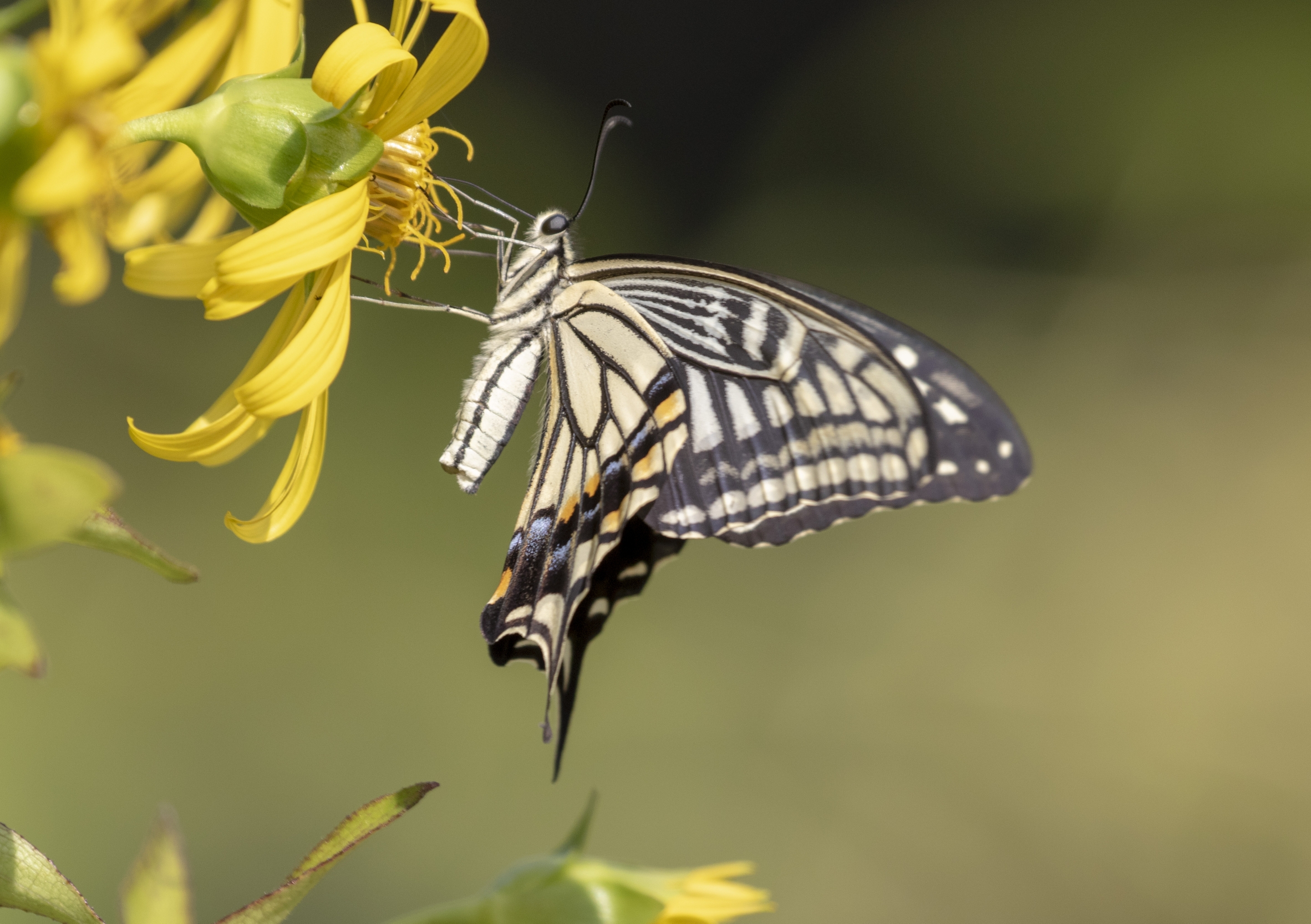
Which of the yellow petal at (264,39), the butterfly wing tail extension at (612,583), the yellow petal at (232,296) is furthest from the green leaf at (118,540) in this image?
the butterfly wing tail extension at (612,583)

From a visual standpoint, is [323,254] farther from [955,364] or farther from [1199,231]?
[1199,231]

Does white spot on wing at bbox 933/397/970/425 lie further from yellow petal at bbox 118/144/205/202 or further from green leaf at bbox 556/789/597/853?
yellow petal at bbox 118/144/205/202

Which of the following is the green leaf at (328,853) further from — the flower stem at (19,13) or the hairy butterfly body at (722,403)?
the hairy butterfly body at (722,403)

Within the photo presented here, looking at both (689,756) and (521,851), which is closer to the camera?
(521,851)

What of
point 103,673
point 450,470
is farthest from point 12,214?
point 103,673

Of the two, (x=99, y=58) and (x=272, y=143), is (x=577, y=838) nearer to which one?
(x=272, y=143)

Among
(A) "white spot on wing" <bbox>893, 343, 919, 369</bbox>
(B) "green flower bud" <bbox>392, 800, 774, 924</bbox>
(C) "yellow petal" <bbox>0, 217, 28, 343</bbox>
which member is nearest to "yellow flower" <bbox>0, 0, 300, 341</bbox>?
(C) "yellow petal" <bbox>0, 217, 28, 343</bbox>
